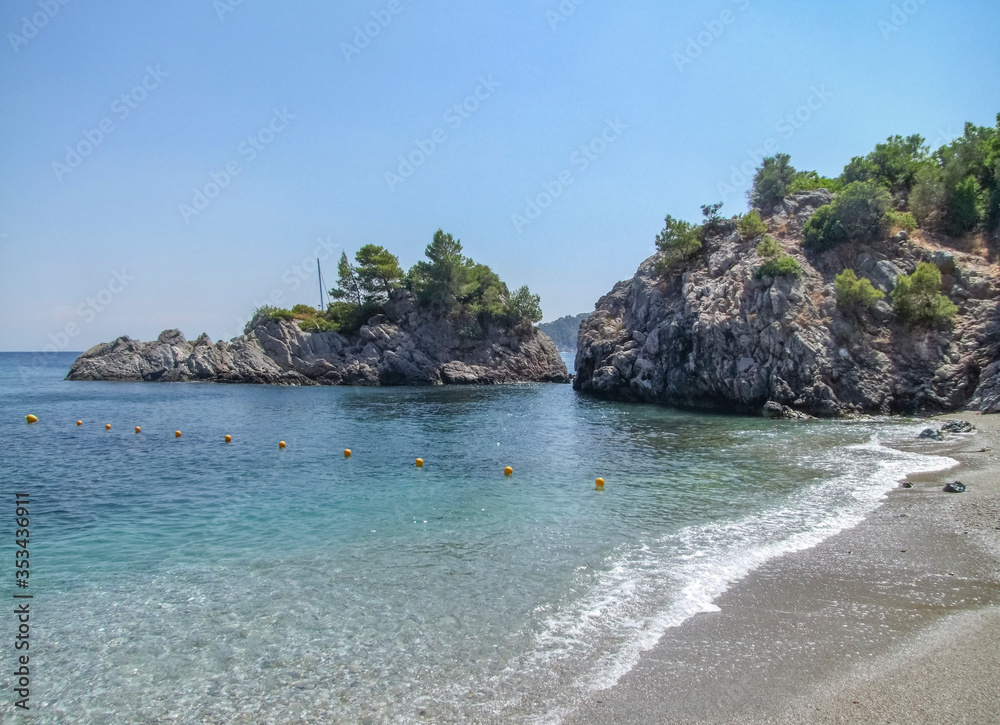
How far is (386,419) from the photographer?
130 feet

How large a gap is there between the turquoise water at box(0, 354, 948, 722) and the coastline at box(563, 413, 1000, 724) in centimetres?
70

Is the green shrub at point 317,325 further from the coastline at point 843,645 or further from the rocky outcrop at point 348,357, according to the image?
the coastline at point 843,645

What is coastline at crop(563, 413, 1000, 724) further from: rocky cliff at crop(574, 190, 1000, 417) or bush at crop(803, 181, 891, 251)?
bush at crop(803, 181, 891, 251)

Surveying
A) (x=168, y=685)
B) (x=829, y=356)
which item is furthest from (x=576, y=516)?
(x=829, y=356)

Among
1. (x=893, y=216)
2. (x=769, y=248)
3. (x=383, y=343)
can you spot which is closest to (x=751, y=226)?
(x=769, y=248)

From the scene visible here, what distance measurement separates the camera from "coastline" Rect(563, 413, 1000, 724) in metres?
7.52

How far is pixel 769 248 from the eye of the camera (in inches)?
1647

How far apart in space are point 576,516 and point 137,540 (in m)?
11.7

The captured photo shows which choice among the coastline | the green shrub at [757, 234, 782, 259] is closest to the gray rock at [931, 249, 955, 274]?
the green shrub at [757, 234, 782, 259]

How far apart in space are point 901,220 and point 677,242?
54.9ft

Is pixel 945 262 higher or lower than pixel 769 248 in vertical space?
lower

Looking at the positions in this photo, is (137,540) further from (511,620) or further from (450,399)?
(450,399)

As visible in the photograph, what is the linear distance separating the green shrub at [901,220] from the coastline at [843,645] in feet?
116

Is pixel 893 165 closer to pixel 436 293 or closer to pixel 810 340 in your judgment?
pixel 810 340
